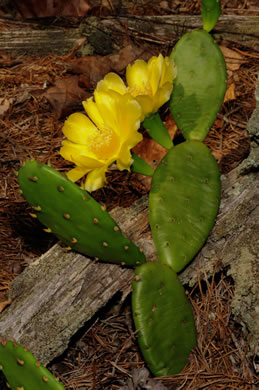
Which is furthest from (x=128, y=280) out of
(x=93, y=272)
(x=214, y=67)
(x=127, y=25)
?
(x=127, y=25)

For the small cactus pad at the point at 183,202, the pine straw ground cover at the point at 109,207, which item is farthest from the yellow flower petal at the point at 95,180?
the pine straw ground cover at the point at 109,207

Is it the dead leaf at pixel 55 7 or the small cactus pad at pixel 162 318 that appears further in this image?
the dead leaf at pixel 55 7

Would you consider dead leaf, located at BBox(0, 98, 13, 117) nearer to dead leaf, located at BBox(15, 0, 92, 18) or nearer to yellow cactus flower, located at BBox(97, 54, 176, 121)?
dead leaf, located at BBox(15, 0, 92, 18)

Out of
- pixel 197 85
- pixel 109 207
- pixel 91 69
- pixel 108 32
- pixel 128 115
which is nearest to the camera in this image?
pixel 128 115

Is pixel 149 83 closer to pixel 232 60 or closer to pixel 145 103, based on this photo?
pixel 145 103

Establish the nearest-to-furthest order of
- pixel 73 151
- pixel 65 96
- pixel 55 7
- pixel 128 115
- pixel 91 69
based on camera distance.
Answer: pixel 128 115, pixel 73 151, pixel 65 96, pixel 91 69, pixel 55 7

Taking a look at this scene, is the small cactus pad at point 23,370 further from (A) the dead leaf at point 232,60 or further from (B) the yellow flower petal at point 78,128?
(A) the dead leaf at point 232,60

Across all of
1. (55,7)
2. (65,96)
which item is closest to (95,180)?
(65,96)
